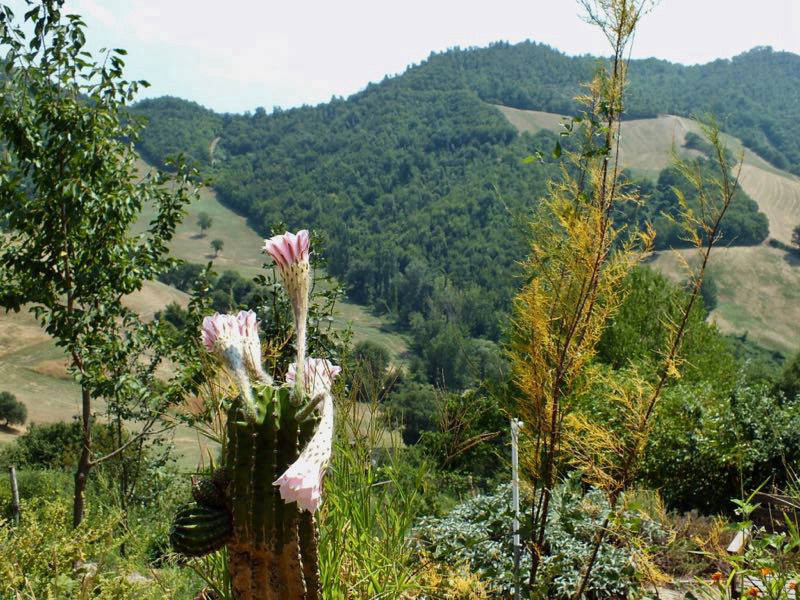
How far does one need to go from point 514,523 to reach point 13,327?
45.3 metres

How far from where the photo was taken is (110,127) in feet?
14.7

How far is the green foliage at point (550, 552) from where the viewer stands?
3270 mm

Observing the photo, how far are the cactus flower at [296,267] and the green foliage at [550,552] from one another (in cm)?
160

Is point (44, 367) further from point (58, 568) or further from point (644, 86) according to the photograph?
point (644, 86)

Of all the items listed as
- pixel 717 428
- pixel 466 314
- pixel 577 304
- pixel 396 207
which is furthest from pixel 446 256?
pixel 577 304

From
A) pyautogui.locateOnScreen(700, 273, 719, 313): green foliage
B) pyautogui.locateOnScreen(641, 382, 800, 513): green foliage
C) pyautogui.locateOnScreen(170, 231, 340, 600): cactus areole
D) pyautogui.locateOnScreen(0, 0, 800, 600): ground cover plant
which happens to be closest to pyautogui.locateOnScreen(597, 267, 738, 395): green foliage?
pyautogui.locateOnScreen(641, 382, 800, 513): green foliage

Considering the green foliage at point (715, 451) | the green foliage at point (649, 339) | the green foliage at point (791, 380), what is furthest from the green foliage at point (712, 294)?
the green foliage at point (715, 451)

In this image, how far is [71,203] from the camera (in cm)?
427

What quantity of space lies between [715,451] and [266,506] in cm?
680

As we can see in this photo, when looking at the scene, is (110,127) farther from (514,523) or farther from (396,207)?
(396,207)

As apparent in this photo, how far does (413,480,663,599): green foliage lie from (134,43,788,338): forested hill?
156ft

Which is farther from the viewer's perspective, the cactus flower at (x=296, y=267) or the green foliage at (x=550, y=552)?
the green foliage at (x=550, y=552)

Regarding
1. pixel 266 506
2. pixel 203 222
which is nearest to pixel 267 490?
pixel 266 506

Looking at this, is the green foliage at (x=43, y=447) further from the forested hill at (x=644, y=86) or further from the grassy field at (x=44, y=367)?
the forested hill at (x=644, y=86)
